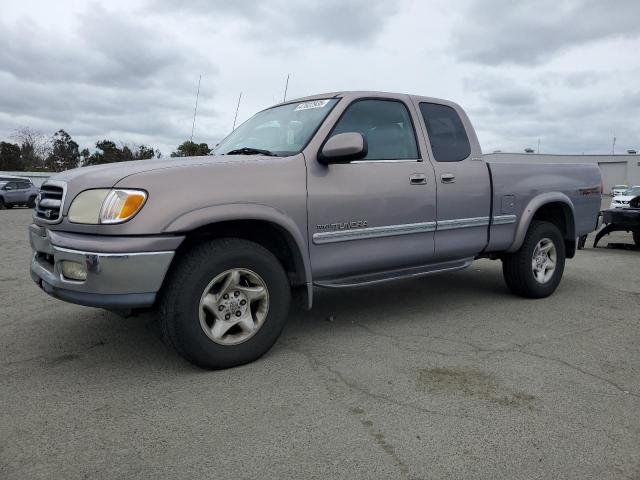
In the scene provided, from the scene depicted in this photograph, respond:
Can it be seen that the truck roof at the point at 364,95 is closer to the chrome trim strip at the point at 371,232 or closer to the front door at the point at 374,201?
the front door at the point at 374,201

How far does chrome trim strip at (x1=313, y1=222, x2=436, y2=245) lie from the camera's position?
3814 mm

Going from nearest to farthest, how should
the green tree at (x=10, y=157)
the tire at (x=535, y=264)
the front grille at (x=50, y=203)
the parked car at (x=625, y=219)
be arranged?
the front grille at (x=50, y=203) → the tire at (x=535, y=264) → the parked car at (x=625, y=219) → the green tree at (x=10, y=157)

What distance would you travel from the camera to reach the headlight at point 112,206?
10.0 feet

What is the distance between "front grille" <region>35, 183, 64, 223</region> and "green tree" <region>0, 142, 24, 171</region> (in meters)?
53.4

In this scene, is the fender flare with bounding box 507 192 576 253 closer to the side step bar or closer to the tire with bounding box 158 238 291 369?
the side step bar

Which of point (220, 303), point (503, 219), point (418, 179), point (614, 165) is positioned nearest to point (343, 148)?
point (418, 179)

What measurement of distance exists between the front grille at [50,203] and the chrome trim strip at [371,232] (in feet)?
5.52

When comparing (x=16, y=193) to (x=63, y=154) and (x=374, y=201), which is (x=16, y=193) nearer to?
(x=374, y=201)

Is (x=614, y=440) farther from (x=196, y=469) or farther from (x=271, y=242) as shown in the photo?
(x=271, y=242)

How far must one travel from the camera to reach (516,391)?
309 centimetres

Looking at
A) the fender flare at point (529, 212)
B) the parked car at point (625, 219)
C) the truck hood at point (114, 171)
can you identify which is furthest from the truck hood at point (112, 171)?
Result: the parked car at point (625, 219)

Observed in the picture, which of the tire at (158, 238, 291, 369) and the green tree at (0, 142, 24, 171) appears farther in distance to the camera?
the green tree at (0, 142, 24, 171)

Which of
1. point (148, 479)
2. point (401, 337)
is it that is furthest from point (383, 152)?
point (148, 479)

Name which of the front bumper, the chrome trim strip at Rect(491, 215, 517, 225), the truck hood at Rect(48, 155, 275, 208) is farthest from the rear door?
the front bumper
